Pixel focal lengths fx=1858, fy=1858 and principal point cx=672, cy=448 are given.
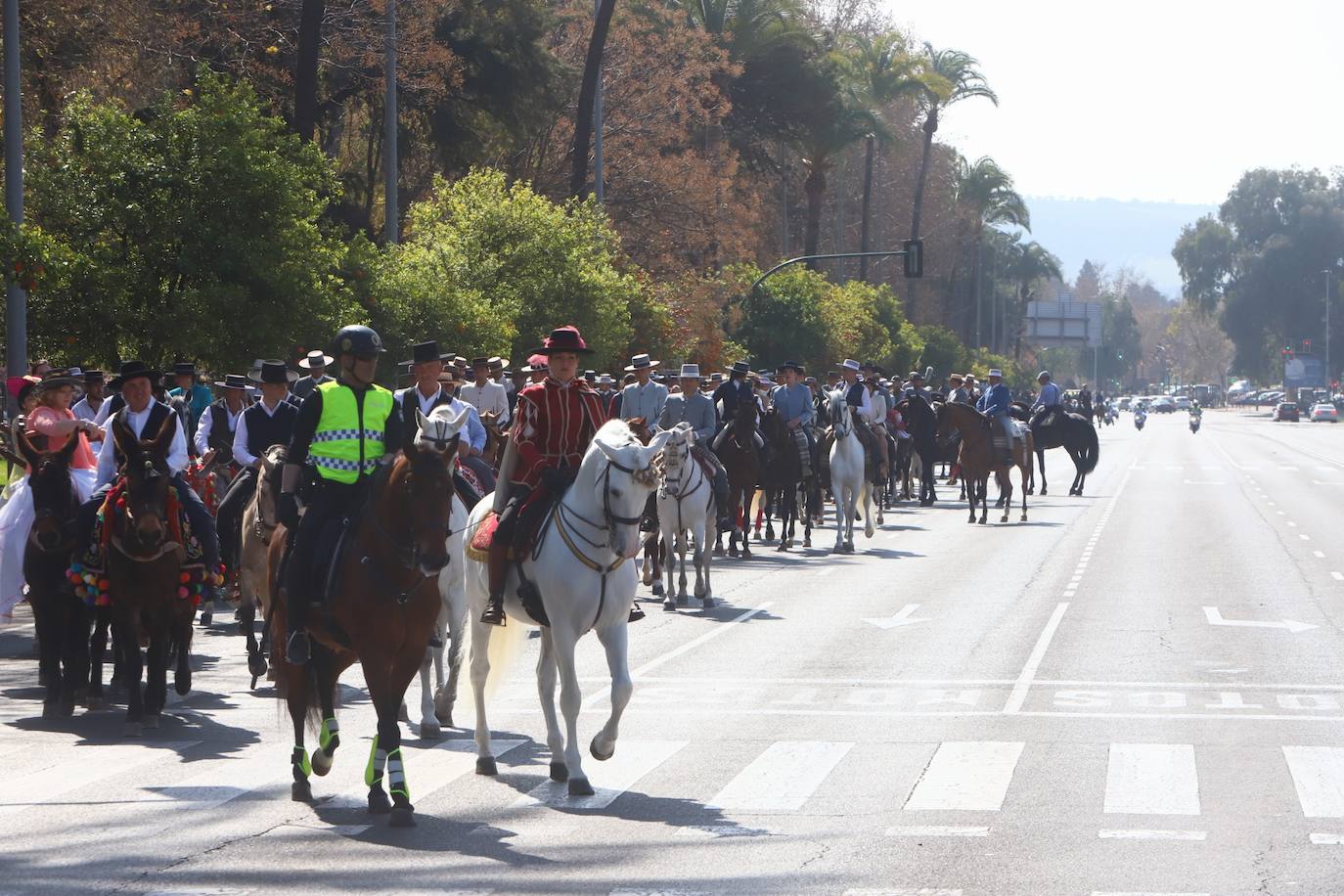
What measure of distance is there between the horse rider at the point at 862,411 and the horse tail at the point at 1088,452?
1108cm

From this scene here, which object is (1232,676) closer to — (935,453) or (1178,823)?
(1178,823)

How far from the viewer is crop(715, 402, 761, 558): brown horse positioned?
85.0 ft

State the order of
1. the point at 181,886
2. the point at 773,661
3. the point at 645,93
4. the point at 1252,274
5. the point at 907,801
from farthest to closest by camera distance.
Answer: the point at 1252,274 → the point at 645,93 → the point at 773,661 → the point at 907,801 → the point at 181,886

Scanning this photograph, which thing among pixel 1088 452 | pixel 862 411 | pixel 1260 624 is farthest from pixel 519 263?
pixel 1260 624

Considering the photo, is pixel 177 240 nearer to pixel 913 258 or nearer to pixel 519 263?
pixel 519 263

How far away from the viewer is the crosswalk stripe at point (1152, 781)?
1023 centimetres

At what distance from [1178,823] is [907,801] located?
1507 mm

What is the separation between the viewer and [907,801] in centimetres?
1047

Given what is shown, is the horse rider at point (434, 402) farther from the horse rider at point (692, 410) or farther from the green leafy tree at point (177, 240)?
the green leafy tree at point (177, 240)

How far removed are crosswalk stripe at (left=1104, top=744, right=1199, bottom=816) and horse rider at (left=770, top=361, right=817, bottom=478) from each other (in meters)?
17.6

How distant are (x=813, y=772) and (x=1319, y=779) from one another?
9.89ft

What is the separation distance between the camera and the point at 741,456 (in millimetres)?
26469

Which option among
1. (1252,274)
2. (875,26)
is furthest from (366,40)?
(1252,274)

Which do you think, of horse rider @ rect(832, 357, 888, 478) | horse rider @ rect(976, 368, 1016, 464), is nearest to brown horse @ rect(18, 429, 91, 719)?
horse rider @ rect(832, 357, 888, 478)
